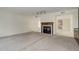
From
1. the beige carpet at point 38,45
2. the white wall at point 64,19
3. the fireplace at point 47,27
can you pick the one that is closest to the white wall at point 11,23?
the white wall at point 64,19

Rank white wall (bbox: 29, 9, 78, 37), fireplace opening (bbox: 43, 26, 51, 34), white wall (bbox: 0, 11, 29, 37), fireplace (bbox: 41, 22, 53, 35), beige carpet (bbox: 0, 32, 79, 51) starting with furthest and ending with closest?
fireplace opening (bbox: 43, 26, 51, 34) < fireplace (bbox: 41, 22, 53, 35) < white wall (bbox: 0, 11, 29, 37) < white wall (bbox: 29, 9, 78, 37) < beige carpet (bbox: 0, 32, 79, 51)

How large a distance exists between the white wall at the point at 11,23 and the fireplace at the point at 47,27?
164 centimetres

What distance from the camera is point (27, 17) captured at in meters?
7.78

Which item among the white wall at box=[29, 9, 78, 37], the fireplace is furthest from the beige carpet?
the fireplace

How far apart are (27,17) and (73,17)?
13.1 feet

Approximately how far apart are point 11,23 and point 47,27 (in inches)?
103

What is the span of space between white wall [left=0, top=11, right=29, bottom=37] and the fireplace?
1.64 m

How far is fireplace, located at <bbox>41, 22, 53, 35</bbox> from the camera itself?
21.0 feet

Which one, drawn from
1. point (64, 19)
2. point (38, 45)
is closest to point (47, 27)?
point (64, 19)

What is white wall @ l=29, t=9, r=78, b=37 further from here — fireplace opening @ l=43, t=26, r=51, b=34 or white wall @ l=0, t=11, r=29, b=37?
white wall @ l=0, t=11, r=29, b=37

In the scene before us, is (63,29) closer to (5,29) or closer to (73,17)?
(73,17)

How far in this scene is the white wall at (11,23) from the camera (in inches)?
214

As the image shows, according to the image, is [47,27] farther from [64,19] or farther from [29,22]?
[29,22]
